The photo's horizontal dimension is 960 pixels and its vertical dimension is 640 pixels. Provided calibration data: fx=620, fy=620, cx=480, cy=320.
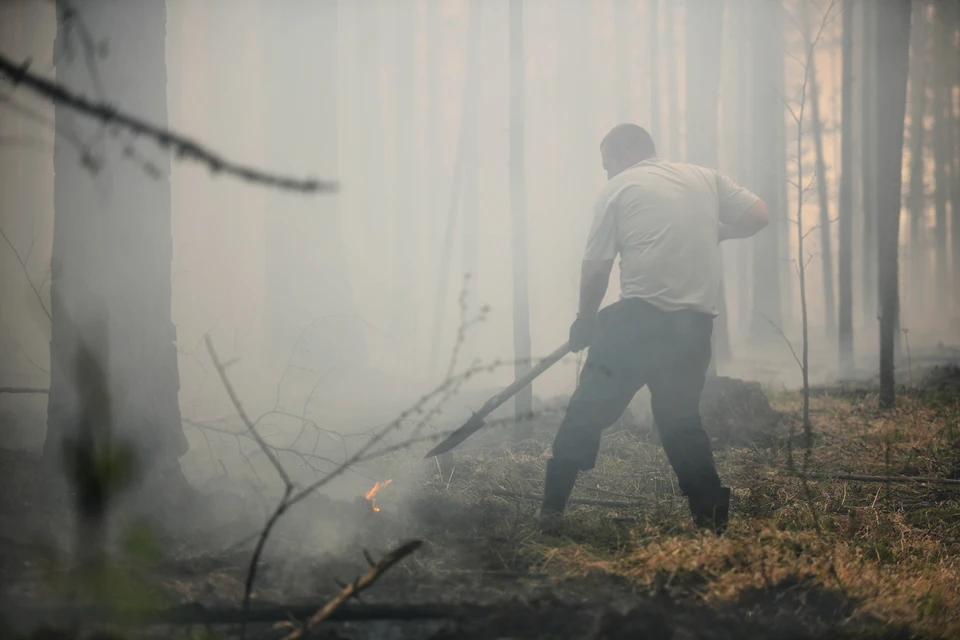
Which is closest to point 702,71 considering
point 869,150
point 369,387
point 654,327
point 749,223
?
point 749,223

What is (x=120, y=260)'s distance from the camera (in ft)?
11.2

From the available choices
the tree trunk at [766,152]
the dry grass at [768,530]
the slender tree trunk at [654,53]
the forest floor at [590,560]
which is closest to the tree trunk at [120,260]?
the forest floor at [590,560]

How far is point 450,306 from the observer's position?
15.3 metres

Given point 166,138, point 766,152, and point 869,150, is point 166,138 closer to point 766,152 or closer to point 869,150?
point 766,152

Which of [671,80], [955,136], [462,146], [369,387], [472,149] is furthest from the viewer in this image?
[955,136]

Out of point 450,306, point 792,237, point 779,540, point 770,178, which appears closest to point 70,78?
point 779,540

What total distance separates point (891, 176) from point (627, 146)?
485 cm

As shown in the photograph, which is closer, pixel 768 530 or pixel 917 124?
pixel 768 530

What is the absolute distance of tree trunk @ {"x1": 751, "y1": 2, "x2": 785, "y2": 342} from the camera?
13266 millimetres

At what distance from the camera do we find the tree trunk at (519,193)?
5863 millimetres

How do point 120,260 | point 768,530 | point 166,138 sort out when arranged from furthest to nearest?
point 120,260
point 768,530
point 166,138

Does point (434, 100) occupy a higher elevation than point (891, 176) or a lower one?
higher

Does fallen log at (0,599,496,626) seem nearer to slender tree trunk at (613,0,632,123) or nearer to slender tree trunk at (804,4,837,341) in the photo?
slender tree trunk at (613,0,632,123)

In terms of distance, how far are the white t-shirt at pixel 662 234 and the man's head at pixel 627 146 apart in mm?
131
